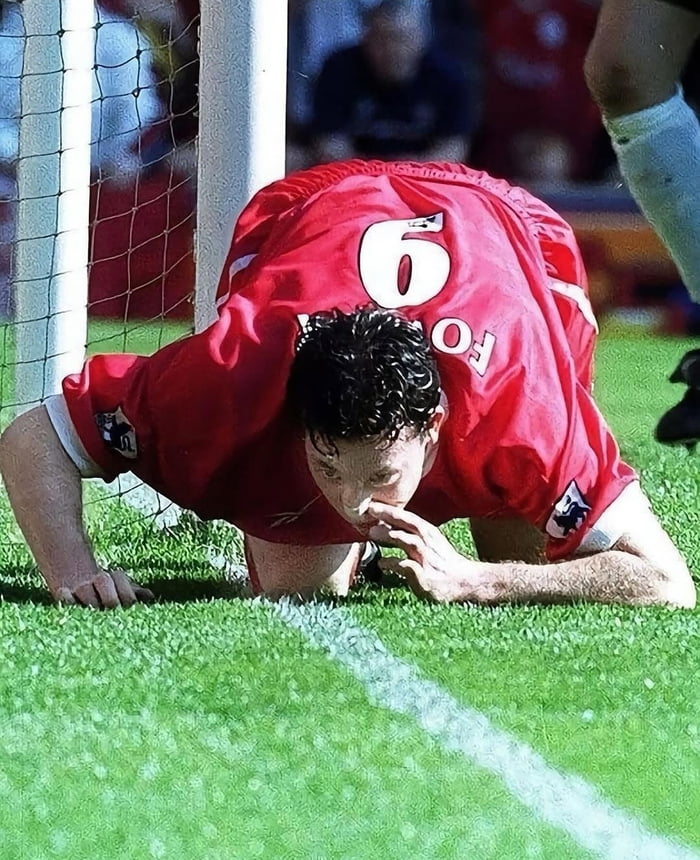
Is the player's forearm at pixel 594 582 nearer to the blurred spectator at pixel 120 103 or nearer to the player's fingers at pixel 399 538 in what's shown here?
the player's fingers at pixel 399 538

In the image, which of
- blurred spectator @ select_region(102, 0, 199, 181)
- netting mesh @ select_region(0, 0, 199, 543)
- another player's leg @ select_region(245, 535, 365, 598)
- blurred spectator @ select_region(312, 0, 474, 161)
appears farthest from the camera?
blurred spectator @ select_region(312, 0, 474, 161)

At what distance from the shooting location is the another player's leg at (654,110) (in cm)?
304

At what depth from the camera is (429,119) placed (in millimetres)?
10922

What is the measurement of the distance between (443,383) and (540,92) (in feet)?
27.9

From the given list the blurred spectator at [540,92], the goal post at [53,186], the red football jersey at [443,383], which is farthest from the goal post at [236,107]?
the blurred spectator at [540,92]

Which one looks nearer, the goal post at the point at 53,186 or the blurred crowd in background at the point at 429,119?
the goal post at the point at 53,186

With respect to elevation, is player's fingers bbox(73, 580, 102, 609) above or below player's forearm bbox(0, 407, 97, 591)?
below

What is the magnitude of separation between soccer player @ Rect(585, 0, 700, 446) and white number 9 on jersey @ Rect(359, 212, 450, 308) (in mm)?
628

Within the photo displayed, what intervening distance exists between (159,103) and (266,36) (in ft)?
15.6

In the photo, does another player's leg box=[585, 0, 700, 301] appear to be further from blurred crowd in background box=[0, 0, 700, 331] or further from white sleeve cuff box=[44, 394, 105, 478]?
blurred crowd in background box=[0, 0, 700, 331]

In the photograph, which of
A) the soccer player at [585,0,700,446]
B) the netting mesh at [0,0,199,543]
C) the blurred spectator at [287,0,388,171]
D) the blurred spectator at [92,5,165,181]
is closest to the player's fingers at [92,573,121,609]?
the soccer player at [585,0,700,446]

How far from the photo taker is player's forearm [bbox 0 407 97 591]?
366 centimetres

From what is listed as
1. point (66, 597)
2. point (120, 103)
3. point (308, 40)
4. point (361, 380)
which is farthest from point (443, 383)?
point (308, 40)

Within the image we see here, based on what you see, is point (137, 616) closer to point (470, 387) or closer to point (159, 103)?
point (470, 387)
